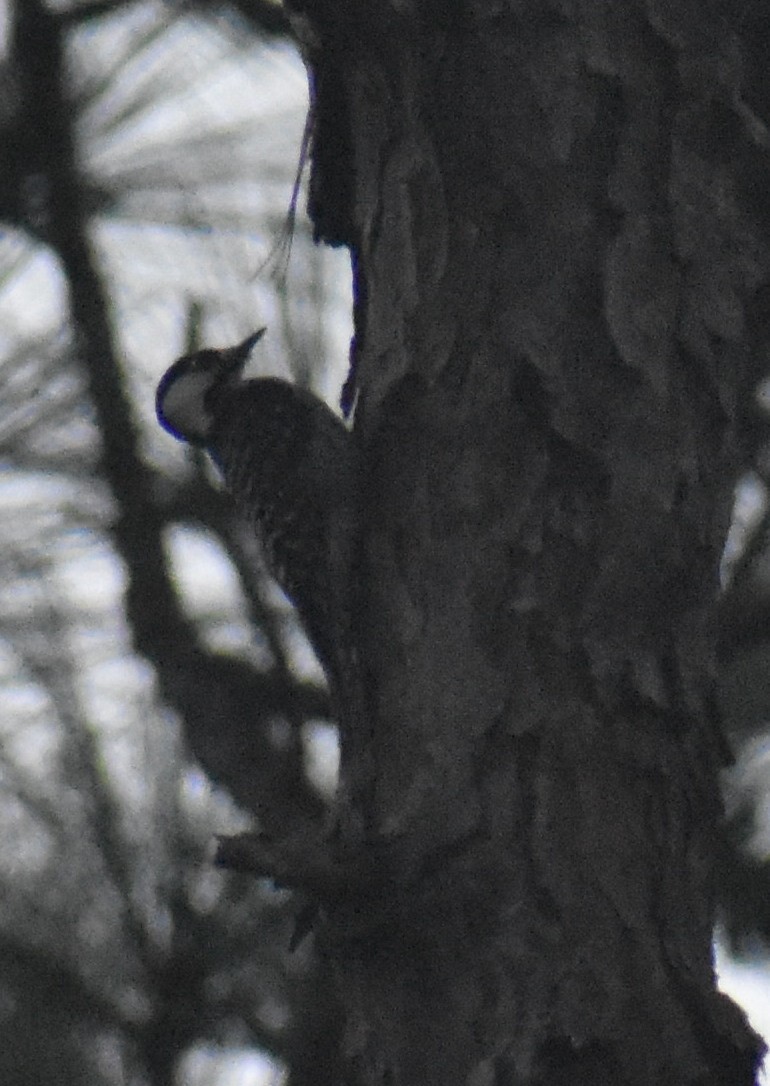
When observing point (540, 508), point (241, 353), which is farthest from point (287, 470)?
point (540, 508)

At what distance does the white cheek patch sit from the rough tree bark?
968 mm

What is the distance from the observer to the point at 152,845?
9.32 feet

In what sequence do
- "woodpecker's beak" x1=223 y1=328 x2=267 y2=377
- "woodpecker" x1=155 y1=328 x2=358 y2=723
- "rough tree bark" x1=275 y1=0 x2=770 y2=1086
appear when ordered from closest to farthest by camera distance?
"rough tree bark" x1=275 y1=0 x2=770 y2=1086 → "woodpecker" x1=155 y1=328 x2=358 y2=723 → "woodpecker's beak" x1=223 y1=328 x2=267 y2=377

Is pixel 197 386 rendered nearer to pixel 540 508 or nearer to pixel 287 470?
pixel 287 470

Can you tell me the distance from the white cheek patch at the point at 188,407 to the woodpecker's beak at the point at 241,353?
0.21ft

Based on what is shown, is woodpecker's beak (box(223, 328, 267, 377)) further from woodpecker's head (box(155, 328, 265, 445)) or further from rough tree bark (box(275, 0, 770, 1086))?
rough tree bark (box(275, 0, 770, 1086))

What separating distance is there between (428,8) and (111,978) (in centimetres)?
159

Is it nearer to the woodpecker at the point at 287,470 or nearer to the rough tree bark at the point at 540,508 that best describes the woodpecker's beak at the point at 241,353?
the woodpecker at the point at 287,470

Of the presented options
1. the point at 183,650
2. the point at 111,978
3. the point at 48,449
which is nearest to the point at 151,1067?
the point at 111,978

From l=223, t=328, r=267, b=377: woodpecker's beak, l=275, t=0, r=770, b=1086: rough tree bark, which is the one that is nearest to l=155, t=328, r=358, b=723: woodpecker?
l=223, t=328, r=267, b=377: woodpecker's beak

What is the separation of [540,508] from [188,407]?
1548mm

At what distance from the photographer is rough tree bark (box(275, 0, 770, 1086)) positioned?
1.53 metres

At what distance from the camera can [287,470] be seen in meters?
2.82

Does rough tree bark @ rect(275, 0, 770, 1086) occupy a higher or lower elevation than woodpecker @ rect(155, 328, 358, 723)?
lower
